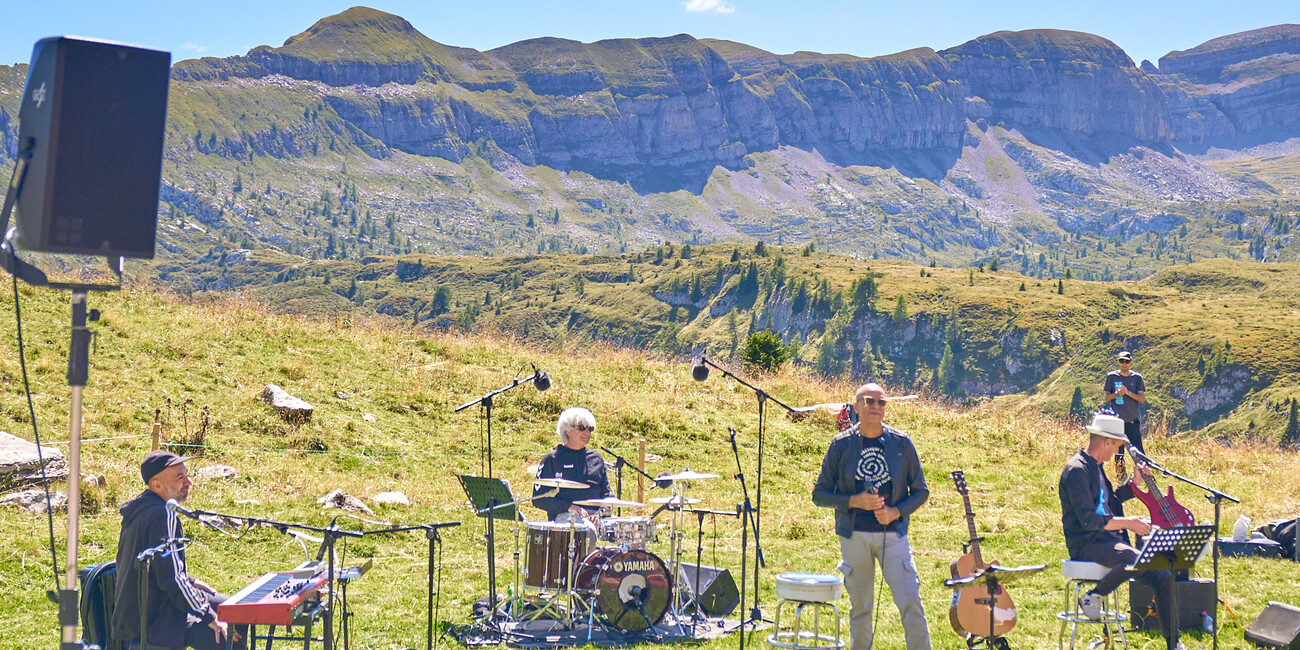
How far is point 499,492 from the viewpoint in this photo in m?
9.31

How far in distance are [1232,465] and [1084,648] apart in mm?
12736

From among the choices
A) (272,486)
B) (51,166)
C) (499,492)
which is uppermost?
(51,166)

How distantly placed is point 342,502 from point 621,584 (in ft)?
21.9

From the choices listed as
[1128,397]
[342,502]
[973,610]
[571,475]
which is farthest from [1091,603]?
[342,502]

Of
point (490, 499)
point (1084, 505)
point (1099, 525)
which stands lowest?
point (490, 499)

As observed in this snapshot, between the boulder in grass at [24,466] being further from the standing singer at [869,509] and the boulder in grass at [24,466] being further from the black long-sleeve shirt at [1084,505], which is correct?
the black long-sleeve shirt at [1084,505]

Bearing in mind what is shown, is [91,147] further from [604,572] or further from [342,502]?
[342,502]

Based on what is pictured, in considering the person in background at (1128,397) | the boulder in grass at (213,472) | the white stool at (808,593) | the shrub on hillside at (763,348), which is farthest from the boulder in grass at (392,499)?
the shrub on hillside at (763,348)

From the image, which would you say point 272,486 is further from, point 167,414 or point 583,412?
point 583,412

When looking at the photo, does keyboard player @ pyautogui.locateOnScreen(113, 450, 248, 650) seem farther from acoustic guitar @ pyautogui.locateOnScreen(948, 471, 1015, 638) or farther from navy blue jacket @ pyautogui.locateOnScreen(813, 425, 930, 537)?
acoustic guitar @ pyautogui.locateOnScreen(948, 471, 1015, 638)

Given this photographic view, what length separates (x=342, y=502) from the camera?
1455cm

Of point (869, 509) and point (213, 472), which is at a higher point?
point (869, 509)

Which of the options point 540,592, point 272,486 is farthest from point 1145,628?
point 272,486

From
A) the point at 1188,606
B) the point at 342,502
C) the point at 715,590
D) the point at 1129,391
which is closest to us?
the point at 1188,606
